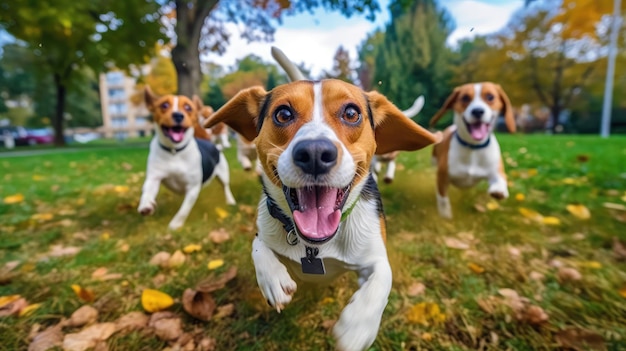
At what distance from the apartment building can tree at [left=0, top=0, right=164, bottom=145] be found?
317cm

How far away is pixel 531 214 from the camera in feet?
10.5

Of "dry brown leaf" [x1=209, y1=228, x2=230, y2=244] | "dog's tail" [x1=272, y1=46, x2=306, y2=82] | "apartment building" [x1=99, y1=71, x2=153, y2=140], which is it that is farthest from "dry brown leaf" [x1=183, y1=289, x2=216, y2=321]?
"apartment building" [x1=99, y1=71, x2=153, y2=140]

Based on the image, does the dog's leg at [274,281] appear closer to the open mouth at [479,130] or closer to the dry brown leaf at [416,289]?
the dry brown leaf at [416,289]

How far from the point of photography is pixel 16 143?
24.3 metres

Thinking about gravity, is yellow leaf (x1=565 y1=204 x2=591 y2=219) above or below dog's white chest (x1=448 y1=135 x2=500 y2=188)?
below

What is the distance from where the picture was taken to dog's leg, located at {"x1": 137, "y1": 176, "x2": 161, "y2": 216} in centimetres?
296

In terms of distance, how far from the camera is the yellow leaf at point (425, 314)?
1778 millimetres

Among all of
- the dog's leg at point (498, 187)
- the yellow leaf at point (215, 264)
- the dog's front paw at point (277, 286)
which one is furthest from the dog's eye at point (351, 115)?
the dog's leg at point (498, 187)

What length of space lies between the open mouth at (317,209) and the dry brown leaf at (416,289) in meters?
0.94

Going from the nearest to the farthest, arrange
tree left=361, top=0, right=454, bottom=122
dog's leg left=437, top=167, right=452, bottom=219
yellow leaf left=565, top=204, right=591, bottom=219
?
tree left=361, top=0, right=454, bottom=122, yellow leaf left=565, top=204, right=591, bottom=219, dog's leg left=437, top=167, right=452, bottom=219

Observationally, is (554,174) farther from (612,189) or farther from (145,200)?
(145,200)

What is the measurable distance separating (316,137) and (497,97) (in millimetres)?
2977

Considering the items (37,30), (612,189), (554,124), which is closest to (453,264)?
(612,189)

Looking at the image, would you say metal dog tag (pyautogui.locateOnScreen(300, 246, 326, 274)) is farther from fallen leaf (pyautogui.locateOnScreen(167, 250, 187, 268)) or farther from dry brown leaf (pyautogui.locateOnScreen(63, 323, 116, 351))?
fallen leaf (pyautogui.locateOnScreen(167, 250, 187, 268))
